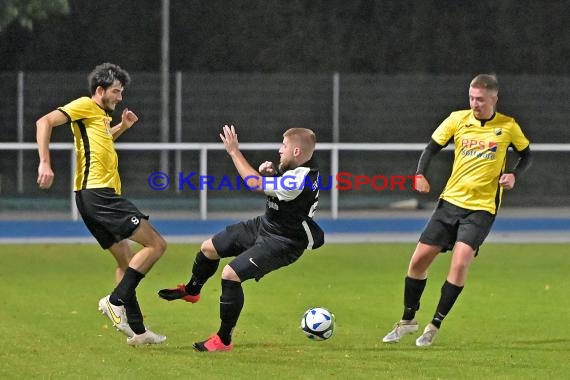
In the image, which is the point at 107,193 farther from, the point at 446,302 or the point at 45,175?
the point at 446,302

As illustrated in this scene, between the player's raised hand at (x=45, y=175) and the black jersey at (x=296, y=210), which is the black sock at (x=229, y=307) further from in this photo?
the player's raised hand at (x=45, y=175)

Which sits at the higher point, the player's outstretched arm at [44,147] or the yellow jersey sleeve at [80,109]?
the yellow jersey sleeve at [80,109]

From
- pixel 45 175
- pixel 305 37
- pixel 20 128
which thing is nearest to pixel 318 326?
pixel 45 175

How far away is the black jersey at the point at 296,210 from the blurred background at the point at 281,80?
14.3m

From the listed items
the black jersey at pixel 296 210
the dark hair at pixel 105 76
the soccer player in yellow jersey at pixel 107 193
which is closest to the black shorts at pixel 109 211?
the soccer player in yellow jersey at pixel 107 193

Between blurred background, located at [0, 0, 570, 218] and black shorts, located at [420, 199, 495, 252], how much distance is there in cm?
1388

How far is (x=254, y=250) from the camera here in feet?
31.7

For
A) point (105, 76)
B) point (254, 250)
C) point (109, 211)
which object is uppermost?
point (105, 76)

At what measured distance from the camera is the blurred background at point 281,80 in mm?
26078

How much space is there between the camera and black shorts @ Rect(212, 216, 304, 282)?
377 inches

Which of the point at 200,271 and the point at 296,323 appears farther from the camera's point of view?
the point at 296,323

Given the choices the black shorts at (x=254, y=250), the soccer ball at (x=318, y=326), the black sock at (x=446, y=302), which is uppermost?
the black shorts at (x=254, y=250)

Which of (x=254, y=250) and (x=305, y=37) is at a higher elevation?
(x=305, y=37)

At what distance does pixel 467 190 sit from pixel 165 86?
1687 centimetres
